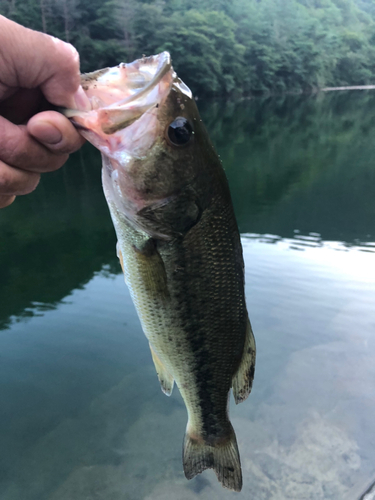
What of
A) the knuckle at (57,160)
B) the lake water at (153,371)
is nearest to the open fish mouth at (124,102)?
the knuckle at (57,160)

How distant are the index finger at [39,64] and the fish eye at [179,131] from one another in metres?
0.42

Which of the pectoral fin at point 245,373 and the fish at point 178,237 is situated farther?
the pectoral fin at point 245,373

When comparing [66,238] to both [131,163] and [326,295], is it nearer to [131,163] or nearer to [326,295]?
[326,295]

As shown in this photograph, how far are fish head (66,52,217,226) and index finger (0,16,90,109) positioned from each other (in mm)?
102

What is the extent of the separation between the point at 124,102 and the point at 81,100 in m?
0.22

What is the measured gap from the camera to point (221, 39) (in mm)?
60156

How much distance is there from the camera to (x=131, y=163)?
1.74 meters

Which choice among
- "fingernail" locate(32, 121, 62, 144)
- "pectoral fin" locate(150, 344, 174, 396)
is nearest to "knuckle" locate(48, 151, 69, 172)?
"fingernail" locate(32, 121, 62, 144)

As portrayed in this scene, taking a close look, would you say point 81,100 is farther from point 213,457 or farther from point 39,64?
point 213,457

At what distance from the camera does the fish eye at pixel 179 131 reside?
5.65ft

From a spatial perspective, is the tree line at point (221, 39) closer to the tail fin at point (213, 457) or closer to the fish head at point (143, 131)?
the fish head at point (143, 131)

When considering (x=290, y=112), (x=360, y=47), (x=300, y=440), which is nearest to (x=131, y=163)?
(x=300, y=440)

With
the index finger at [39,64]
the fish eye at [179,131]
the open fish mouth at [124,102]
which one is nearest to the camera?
the index finger at [39,64]

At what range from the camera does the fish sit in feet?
5.50
